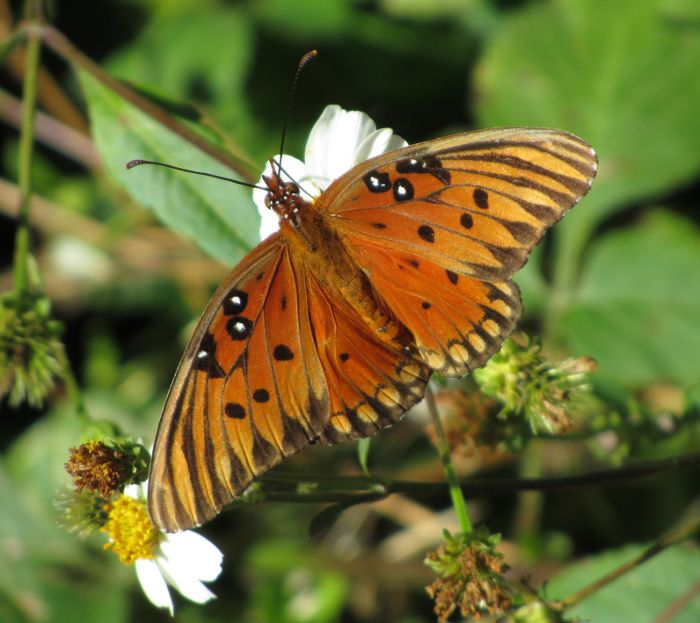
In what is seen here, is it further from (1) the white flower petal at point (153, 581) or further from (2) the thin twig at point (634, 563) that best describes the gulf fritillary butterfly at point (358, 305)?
(2) the thin twig at point (634, 563)

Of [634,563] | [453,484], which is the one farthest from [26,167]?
[634,563]

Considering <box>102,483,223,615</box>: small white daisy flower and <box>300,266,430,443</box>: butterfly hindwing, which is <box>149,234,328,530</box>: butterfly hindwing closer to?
<box>300,266,430,443</box>: butterfly hindwing

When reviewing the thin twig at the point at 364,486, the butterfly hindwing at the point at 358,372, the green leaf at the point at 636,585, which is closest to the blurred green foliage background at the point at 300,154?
the green leaf at the point at 636,585

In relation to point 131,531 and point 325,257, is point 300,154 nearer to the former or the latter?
point 325,257

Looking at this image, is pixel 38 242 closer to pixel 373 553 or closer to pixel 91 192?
pixel 91 192

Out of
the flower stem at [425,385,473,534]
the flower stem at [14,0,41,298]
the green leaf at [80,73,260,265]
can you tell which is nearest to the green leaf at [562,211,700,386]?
the flower stem at [425,385,473,534]
